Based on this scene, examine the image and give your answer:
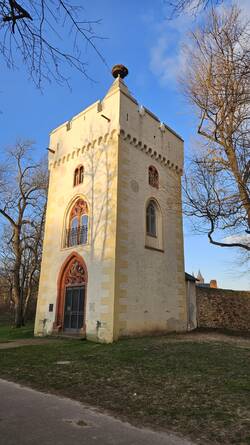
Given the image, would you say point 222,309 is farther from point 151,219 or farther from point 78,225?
point 78,225

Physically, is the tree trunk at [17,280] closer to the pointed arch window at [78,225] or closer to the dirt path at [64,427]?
the pointed arch window at [78,225]

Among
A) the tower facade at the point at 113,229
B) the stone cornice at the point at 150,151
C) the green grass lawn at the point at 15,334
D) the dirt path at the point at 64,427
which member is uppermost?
the stone cornice at the point at 150,151

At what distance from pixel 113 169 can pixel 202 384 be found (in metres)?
10.6

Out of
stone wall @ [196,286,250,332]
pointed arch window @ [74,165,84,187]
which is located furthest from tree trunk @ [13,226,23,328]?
stone wall @ [196,286,250,332]

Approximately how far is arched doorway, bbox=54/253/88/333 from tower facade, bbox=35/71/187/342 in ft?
0.15

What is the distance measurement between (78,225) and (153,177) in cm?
476

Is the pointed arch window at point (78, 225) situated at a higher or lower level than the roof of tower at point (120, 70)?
A: lower

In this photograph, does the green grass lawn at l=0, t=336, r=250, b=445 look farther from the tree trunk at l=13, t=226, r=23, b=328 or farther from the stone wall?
the tree trunk at l=13, t=226, r=23, b=328

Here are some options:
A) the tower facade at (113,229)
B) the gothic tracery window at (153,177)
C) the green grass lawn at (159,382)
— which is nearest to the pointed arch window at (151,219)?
the tower facade at (113,229)

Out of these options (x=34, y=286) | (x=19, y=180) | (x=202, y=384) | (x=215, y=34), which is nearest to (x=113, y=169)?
(x=215, y=34)

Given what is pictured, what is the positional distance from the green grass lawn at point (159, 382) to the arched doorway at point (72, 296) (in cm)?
415

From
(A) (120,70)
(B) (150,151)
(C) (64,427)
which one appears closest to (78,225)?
(B) (150,151)

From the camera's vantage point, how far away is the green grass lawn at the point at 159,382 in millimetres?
→ 3977

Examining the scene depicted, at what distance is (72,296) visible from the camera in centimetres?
1487
